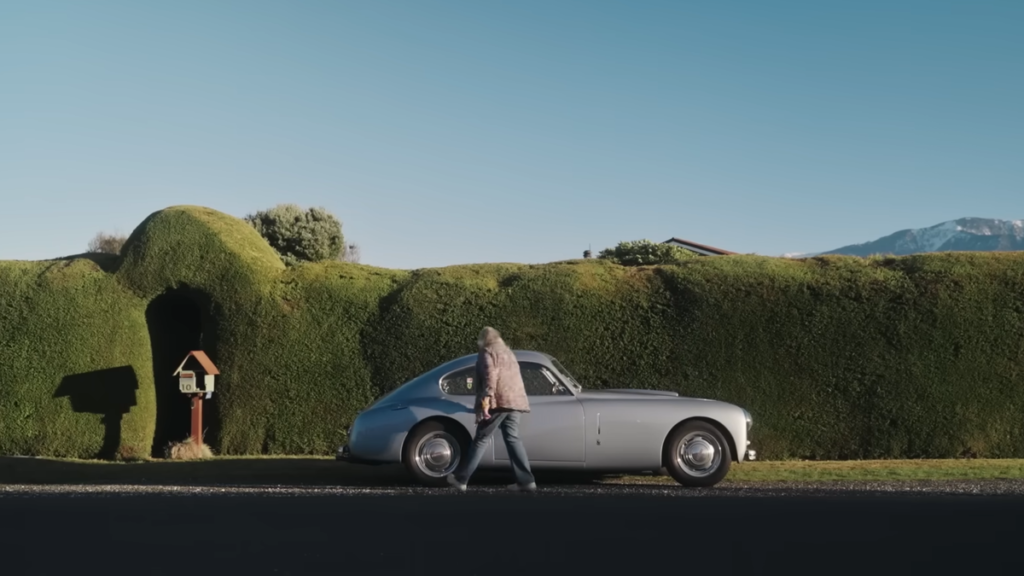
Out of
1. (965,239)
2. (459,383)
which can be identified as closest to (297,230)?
(459,383)

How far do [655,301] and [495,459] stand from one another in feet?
14.6

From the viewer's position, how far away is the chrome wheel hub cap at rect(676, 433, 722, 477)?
9273 millimetres

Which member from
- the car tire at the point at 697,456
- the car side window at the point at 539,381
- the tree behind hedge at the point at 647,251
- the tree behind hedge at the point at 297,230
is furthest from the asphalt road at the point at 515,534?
the tree behind hedge at the point at 297,230

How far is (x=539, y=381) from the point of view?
9.70 meters

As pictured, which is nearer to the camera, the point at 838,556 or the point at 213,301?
the point at 838,556

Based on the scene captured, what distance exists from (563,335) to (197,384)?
4.86 meters

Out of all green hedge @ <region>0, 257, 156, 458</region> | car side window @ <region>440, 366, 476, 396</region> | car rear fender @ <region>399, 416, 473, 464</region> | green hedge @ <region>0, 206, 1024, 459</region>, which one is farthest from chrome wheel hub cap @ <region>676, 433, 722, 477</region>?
green hedge @ <region>0, 257, 156, 458</region>

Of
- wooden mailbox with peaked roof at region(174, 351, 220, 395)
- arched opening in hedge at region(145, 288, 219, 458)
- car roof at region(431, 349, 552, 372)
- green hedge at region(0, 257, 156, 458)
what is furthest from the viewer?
arched opening in hedge at region(145, 288, 219, 458)

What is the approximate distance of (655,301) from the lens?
1309cm

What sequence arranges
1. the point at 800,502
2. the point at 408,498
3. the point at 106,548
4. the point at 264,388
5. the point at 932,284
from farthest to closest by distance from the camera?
the point at 264,388, the point at 932,284, the point at 408,498, the point at 800,502, the point at 106,548

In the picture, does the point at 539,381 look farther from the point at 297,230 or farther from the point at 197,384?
the point at 297,230

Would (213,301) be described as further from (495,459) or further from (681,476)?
(681,476)

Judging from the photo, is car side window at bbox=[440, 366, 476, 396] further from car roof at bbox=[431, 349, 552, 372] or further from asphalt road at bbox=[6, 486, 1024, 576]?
asphalt road at bbox=[6, 486, 1024, 576]

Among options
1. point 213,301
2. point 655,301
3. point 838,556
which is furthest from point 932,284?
point 213,301
